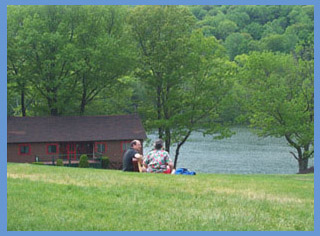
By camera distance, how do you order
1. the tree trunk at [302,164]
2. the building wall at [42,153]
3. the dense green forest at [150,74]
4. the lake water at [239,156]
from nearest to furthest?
the building wall at [42,153] → the dense green forest at [150,74] → the tree trunk at [302,164] → the lake water at [239,156]

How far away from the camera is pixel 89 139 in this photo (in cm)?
4447

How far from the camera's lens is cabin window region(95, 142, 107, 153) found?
4472 cm

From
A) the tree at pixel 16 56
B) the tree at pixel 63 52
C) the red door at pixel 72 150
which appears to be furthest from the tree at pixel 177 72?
the tree at pixel 16 56

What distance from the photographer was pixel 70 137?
44625mm

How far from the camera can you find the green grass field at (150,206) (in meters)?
8.80

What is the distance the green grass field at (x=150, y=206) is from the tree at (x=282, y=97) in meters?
33.5

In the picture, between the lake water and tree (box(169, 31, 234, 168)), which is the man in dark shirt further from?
tree (box(169, 31, 234, 168))

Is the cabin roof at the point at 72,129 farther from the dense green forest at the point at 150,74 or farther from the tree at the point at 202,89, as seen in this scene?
the tree at the point at 202,89

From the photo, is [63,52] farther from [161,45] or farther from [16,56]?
[161,45]

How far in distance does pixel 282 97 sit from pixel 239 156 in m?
8.50

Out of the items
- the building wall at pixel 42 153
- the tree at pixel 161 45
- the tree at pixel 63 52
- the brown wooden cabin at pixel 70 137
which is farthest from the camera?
the tree at pixel 161 45

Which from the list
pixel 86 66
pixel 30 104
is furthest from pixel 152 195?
pixel 30 104

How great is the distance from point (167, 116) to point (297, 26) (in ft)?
73.8

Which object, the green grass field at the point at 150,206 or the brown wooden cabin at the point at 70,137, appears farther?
the brown wooden cabin at the point at 70,137
